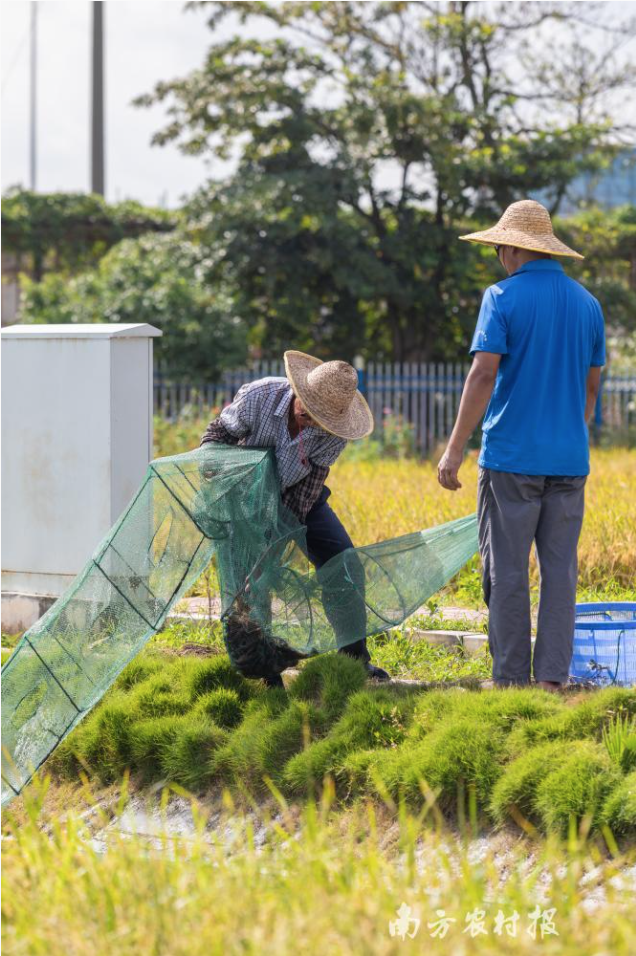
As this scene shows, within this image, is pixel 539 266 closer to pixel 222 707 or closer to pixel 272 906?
pixel 222 707

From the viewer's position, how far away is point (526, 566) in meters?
4.61

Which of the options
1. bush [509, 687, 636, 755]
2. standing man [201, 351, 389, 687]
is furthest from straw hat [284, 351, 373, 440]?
bush [509, 687, 636, 755]

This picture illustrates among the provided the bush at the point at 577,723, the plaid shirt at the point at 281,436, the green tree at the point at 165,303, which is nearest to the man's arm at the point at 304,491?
the plaid shirt at the point at 281,436

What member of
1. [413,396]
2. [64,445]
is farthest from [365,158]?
[64,445]

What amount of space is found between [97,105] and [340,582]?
798 inches

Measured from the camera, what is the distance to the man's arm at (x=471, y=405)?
15.1 ft

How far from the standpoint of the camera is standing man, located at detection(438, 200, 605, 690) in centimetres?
458

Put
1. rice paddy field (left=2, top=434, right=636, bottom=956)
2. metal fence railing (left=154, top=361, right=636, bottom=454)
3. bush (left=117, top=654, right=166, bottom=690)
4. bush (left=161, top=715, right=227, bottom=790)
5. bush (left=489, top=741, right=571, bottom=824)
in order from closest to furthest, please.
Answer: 1. rice paddy field (left=2, top=434, right=636, bottom=956)
2. bush (left=489, top=741, right=571, bottom=824)
3. bush (left=161, top=715, right=227, bottom=790)
4. bush (left=117, top=654, right=166, bottom=690)
5. metal fence railing (left=154, top=361, right=636, bottom=454)

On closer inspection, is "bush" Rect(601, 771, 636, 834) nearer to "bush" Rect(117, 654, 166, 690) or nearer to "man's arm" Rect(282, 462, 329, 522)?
"man's arm" Rect(282, 462, 329, 522)

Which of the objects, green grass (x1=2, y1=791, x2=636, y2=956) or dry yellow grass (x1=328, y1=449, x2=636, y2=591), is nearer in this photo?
green grass (x1=2, y1=791, x2=636, y2=956)

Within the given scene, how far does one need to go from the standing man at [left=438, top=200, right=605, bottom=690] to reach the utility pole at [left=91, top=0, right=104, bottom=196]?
64.7 ft

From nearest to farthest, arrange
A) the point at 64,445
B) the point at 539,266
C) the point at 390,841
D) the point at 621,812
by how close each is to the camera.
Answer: the point at 621,812 → the point at 390,841 → the point at 539,266 → the point at 64,445

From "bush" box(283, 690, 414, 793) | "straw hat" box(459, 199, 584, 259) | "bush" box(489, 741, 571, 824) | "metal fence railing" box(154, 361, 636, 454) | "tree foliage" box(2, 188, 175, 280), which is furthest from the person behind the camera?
"tree foliage" box(2, 188, 175, 280)

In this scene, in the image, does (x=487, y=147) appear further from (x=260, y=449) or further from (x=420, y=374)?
(x=260, y=449)
